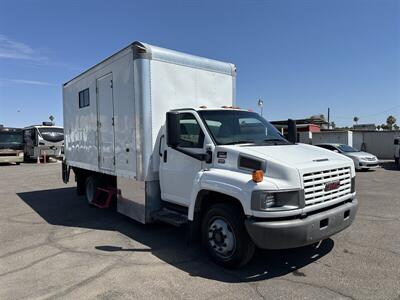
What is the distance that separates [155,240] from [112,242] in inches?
28.6

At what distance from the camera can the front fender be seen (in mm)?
4148

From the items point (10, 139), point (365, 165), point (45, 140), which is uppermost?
point (10, 139)

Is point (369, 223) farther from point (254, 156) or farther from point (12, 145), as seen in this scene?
point (12, 145)

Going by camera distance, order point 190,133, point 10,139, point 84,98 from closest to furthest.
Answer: point 190,133 < point 84,98 < point 10,139

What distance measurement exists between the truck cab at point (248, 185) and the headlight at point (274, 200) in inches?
0.5

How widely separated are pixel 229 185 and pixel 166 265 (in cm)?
147

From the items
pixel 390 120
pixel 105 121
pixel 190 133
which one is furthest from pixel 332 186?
pixel 390 120

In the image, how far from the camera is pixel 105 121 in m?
7.44

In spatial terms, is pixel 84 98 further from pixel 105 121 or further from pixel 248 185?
pixel 248 185

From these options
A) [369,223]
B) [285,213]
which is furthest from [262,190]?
[369,223]

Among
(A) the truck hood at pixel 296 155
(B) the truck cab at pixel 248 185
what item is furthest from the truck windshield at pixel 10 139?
(A) the truck hood at pixel 296 155

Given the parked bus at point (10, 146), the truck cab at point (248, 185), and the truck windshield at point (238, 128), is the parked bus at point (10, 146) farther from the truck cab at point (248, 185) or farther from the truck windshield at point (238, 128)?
the truck windshield at point (238, 128)

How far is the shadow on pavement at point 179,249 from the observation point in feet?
14.9

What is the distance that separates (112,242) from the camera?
5953 millimetres
